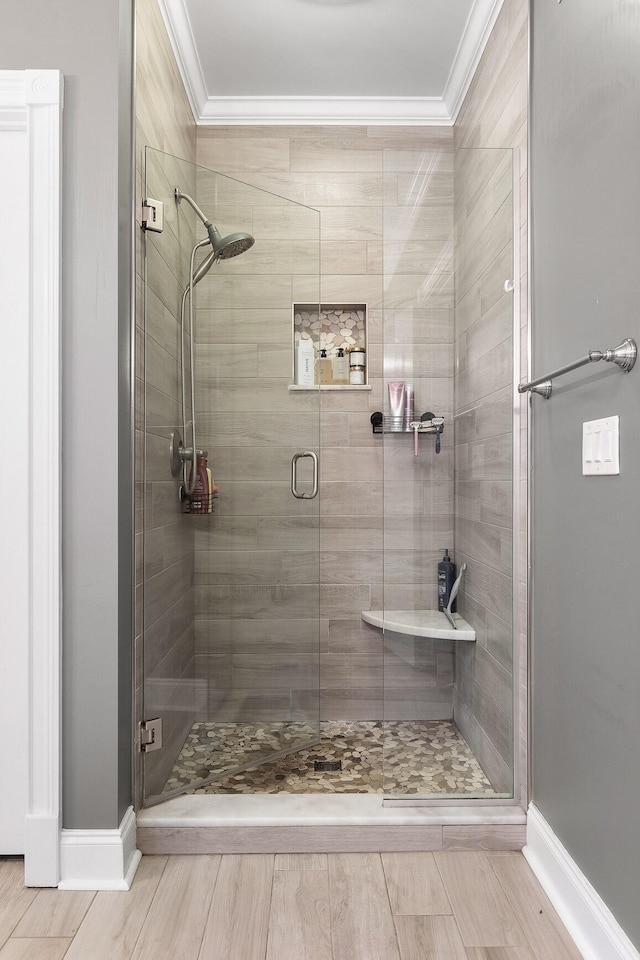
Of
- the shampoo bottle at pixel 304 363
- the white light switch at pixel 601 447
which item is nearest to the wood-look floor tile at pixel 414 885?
the white light switch at pixel 601 447

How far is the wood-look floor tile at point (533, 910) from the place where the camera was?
59.7 inches

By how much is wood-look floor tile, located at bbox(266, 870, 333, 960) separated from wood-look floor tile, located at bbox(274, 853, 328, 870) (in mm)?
21

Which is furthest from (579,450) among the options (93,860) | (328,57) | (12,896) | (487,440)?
(328,57)

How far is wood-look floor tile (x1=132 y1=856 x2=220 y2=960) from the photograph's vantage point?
1.53 m

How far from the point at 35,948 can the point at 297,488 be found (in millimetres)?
1454

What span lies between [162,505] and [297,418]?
575 millimetres

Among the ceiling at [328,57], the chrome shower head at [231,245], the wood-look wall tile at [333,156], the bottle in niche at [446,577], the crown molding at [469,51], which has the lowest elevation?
the bottle in niche at [446,577]

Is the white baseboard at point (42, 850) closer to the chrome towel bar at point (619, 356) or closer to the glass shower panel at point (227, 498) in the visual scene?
the glass shower panel at point (227, 498)

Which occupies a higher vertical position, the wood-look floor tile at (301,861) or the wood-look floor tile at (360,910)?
the wood-look floor tile at (360,910)

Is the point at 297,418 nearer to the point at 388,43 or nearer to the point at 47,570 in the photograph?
the point at 47,570

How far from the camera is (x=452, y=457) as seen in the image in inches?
81.7

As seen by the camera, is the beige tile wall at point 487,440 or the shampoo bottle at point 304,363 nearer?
the beige tile wall at point 487,440

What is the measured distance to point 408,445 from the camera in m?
2.10

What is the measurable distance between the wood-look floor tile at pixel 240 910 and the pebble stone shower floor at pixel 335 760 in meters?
0.28
